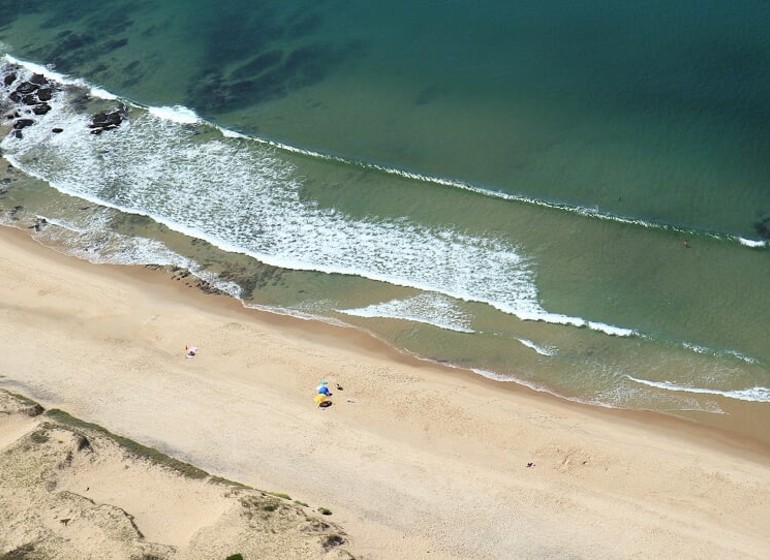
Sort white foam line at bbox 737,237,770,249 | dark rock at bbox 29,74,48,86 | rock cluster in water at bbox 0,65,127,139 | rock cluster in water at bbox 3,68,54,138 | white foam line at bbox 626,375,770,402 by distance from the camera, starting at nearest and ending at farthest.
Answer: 1. white foam line at bbox 626,375,770,402
2. white foam line at bbox 737,237,770,249
3. rock cluster in water at bbox 0,65,127,139
4. rock cluster in water at bbox 3,68,54,138
5. dark rock at bbox 29,74,48,86

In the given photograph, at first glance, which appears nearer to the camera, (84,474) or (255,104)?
(84,474)

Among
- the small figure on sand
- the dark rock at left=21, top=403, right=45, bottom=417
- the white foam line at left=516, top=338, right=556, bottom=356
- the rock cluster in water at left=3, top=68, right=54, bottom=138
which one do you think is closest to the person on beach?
the small figure on sand

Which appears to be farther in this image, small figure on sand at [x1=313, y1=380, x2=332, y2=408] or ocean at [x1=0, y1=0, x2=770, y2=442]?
ocean at [x1=0, y1=0, x2=770, y2=442]

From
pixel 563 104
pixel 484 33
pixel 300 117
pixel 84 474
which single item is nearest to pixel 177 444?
pixel 84 474

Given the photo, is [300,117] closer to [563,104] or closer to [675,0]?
[563,104]

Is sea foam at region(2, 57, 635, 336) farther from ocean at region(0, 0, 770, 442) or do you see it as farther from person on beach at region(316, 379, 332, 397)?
person on beach at region(316, 379, 332, 397)

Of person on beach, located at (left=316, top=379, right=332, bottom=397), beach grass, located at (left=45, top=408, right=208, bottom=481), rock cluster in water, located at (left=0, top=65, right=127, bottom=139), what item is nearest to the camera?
beach grass, located at (left=45, top=408, right=208, bottom=481)

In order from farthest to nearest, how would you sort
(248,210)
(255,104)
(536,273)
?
(255,104), (248,210), (536,273)

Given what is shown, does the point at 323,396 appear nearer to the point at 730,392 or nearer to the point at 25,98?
the point at 730,392

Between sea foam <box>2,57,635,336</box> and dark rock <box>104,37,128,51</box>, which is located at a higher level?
dark rock <box>104,37,128,51</box>
